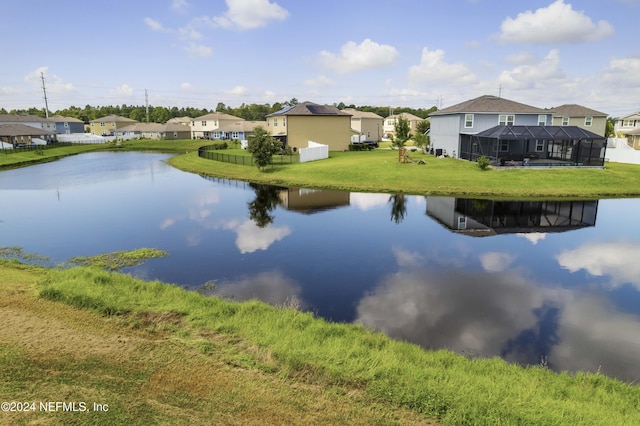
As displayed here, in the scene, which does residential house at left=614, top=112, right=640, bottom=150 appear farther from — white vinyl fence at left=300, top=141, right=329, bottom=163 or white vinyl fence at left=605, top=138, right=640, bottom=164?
white vinyl fence at left=300, top=141, right=329, bottom=163

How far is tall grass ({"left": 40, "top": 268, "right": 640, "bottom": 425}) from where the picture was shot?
8008 millimetres

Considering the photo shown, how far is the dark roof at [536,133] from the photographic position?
40656 millimetres

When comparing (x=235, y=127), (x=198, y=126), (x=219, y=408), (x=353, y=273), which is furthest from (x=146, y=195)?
(x=198, y=126)

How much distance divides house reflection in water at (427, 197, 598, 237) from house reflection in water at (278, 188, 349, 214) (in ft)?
23.4

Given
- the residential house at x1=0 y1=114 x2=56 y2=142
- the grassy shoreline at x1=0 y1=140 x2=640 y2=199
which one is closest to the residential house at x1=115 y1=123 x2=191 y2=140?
the residential house at x1=0 y1=114 x2=56 y2=142

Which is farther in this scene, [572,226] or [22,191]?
[22,191]

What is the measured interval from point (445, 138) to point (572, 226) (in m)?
28.8

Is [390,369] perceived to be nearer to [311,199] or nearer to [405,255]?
[405,255]

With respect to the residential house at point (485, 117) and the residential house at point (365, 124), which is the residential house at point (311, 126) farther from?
the residential house at point (485, 117)

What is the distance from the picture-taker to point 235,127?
3898 inches

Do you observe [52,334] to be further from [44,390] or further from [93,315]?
[44,390]

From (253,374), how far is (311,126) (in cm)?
5615

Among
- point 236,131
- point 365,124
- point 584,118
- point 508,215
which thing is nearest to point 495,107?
point 584,118

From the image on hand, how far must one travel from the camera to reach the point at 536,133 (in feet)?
139
